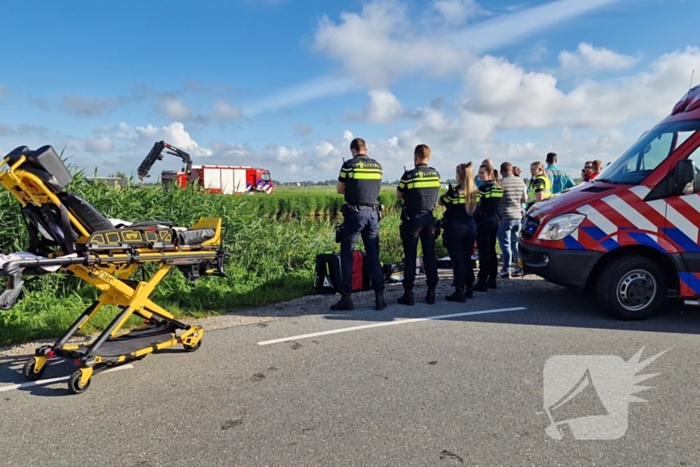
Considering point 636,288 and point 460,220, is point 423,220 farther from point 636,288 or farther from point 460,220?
point 636,288

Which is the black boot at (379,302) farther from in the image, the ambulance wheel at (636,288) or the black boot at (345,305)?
the ambulance wheel at (636,288)

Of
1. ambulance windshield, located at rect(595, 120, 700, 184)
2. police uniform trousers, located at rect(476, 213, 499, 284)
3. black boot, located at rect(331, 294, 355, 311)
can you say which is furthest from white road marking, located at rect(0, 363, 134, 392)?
ambulance windshield, located at rect(595, 120, 700, 184)

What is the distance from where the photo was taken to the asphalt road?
10.2 ft

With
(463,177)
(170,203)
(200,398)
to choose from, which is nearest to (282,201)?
(170,203)

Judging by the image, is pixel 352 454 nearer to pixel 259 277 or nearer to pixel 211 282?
pixel 211 282

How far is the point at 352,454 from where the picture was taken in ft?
10.1

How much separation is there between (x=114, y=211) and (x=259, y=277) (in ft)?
8.09

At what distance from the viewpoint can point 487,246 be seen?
775 cm

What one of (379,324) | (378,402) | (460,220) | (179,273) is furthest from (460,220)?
(179,273)

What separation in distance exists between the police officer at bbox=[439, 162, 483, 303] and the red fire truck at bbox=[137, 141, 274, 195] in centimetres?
500

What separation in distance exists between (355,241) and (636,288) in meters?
3.33

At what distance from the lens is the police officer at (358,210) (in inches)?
253

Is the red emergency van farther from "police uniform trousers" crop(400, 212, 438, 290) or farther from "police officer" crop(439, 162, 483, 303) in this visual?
"police uniform trousers" crop(400, 212, 438, 290)

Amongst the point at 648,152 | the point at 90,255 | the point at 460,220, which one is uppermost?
the point at 648,152
